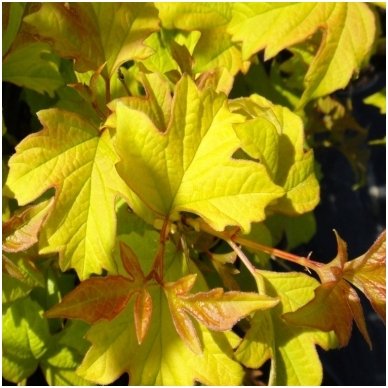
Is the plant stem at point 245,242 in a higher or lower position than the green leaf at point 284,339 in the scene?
higher

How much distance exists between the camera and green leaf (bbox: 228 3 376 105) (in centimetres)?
75

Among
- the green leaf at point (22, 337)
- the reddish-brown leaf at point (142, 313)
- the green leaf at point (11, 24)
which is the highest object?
the green leaf at point (11, 24)

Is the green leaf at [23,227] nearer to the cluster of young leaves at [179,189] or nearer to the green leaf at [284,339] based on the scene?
the cluster of young leaves at [179,189]

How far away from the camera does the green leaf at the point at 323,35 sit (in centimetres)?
75

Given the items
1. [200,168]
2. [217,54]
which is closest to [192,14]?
[217,54]

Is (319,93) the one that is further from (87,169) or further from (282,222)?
(282,222)

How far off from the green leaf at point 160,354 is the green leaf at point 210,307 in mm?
56

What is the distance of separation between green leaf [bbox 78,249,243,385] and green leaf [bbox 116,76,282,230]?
0.11m

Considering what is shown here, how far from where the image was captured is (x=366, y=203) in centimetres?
172

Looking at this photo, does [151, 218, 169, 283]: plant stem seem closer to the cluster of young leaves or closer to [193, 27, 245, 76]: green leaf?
the cluster of young leaves

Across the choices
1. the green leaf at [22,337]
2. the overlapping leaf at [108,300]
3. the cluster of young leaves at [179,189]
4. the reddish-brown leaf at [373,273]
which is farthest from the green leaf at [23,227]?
the reddish-brown leaf at [373,273]

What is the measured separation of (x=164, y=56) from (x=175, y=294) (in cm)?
34

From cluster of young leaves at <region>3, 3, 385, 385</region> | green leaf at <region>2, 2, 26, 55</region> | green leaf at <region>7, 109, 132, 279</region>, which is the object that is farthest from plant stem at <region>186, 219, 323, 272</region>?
green leaf at <region>2, 2, 26, 55</region>

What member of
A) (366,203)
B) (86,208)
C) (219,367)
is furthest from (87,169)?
(366,203)
